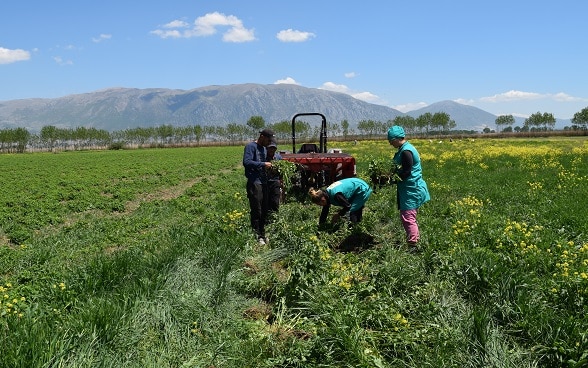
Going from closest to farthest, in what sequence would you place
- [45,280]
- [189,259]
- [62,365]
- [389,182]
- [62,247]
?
[62,365]
[45,280]
[189,259]
[389,182]
[62,247]

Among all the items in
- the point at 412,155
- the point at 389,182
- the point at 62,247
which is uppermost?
the point at 412,155

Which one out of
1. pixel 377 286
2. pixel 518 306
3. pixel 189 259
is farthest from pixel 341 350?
pixel 189 259

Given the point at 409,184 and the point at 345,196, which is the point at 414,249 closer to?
the point at 409,184

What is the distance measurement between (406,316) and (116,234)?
7640 mm

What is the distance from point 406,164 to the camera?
6488 millimetres

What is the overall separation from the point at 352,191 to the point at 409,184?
1293 mm

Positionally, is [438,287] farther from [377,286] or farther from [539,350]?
[539,350]

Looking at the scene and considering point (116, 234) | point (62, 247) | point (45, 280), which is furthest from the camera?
point (116, 234)

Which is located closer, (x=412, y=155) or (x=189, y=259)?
(x=189, y=259)

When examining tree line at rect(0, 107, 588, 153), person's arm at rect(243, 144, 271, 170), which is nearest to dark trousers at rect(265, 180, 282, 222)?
person's arm at rect(243, 144, 271, 170)

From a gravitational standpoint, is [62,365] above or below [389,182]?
below

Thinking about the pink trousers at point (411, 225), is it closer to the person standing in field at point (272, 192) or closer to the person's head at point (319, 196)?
the person's head at point (319, 196)

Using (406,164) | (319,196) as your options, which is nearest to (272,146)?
(319,196)

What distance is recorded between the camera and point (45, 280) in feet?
17.7
